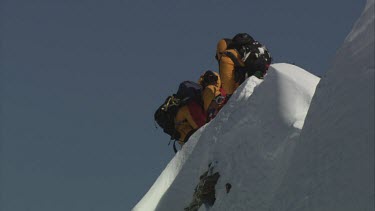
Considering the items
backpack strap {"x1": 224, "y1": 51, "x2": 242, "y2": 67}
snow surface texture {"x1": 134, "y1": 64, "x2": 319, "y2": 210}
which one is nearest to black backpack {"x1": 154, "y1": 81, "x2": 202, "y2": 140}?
backpack strap {"x1": 224, "y1": 51, "x2": 242, "y2": 67}

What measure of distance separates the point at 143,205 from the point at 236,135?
390 centimetres

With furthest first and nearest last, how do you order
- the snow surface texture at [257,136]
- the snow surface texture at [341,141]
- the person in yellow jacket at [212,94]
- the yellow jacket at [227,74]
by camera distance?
the yellow jacket at [227,74], the person in yellow jacket at [212,94], the snow surface texture at [257,136], the snow surface texture at [341,141]

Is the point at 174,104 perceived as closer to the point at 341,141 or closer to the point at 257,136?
the point at 257,136

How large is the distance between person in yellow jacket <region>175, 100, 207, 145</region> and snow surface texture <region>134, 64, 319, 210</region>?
4.33 meters

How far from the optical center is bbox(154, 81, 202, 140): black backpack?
1709 cm

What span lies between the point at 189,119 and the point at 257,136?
6.65 meters

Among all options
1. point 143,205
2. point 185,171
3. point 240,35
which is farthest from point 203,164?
point 240,35

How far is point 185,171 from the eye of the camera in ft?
42.2

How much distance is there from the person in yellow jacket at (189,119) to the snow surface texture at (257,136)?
433cm

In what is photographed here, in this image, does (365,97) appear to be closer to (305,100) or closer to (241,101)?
(305,100)

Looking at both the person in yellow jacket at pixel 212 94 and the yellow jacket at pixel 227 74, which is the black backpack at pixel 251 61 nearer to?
the yellow jacket at pixel 227 74

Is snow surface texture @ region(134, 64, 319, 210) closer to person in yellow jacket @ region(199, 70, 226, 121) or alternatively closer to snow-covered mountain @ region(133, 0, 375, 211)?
snow-covered mountain @ region(133, 0, 375, 211)

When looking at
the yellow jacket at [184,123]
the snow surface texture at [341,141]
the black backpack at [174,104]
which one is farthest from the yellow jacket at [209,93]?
the snow surface texture at [341,141]

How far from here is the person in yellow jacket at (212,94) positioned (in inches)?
631
